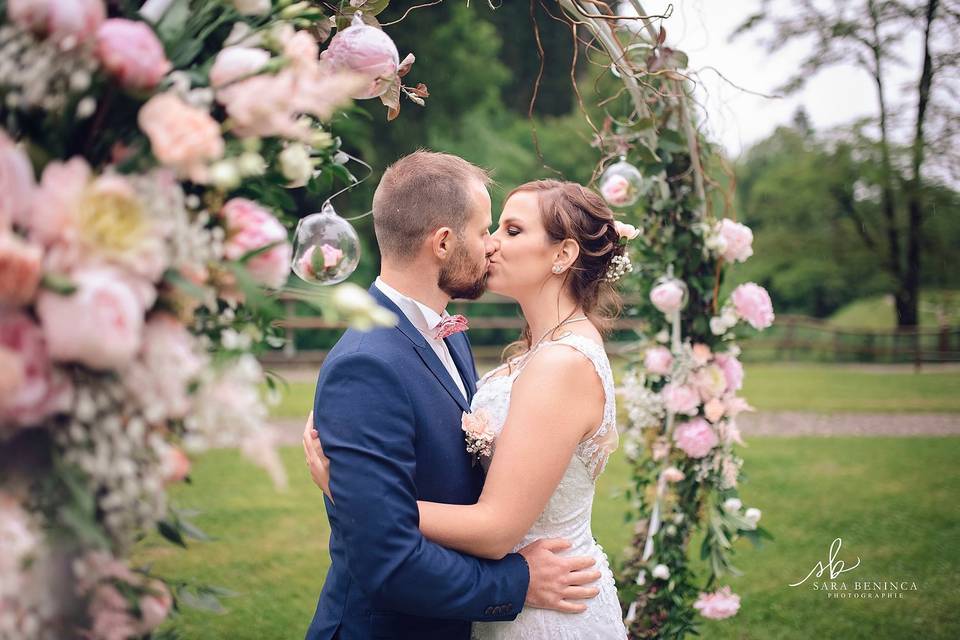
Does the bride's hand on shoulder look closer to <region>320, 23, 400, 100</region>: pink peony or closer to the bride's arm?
the bride's arm

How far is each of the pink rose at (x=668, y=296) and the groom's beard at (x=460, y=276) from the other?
1.25 metres

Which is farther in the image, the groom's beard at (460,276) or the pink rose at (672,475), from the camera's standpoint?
the pink rose at (672,475)

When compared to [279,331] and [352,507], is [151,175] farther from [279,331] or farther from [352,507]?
[352,507]

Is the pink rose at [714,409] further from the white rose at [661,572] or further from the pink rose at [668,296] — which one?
the white rose at [661,572]

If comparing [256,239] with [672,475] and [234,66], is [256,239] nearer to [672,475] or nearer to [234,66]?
[234,66]

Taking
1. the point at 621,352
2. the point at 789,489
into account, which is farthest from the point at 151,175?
the point at 789,489

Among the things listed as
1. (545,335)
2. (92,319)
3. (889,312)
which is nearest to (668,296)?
(545,335)

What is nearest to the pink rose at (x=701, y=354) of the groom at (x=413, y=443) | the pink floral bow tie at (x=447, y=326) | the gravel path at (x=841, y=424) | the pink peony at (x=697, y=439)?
the pink peony at (x=697, y=439)

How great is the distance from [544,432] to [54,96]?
5.13ft

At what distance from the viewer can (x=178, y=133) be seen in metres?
1.08

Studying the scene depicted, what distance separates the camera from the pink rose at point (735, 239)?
3488 mm

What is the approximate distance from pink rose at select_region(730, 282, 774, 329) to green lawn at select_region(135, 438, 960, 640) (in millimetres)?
2062

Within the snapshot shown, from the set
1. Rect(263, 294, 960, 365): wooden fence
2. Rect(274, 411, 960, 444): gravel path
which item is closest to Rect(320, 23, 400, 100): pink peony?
Rect(274, 411, 960, 444): gravel path

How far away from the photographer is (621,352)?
13.2 ft
